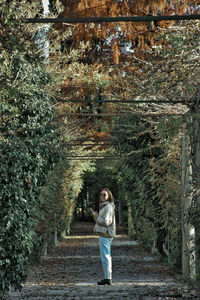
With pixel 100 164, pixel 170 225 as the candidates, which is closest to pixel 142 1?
pixel 170 225

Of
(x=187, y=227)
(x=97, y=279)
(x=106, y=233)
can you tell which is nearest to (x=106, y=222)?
(x=106, y=233)

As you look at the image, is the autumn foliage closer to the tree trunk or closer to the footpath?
the footpath

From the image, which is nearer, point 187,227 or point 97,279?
point 187,227

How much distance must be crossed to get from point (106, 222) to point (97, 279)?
5.18 feet

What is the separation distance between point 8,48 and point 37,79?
3.63 ft

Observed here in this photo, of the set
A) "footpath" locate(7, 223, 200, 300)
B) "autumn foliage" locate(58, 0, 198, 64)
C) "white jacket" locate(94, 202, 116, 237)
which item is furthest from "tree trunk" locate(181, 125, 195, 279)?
"autumn foliage" locate(58, 0, 198, 64)

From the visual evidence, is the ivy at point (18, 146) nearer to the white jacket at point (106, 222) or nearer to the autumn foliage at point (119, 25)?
the white jacket at point (106, 222)

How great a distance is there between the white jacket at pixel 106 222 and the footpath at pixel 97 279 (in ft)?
3.05

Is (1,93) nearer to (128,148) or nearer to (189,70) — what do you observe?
(189,70)

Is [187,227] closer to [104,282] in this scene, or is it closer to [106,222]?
[106,222]

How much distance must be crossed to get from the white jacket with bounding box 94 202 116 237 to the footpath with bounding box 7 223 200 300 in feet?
3.05

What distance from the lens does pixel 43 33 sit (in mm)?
10609

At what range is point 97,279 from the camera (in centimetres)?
1046

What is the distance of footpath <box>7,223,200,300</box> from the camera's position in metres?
8.18
